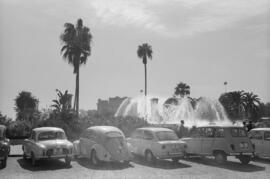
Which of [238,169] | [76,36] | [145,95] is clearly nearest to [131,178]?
[238,169]

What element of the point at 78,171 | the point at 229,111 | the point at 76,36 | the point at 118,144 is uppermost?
the point at 76,36

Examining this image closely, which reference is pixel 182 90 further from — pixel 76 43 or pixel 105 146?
pixel 105 146

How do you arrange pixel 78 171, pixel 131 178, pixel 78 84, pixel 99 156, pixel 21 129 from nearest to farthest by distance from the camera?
pixel 131 178 < pixel 78 171 < pixel 99 156 < pixel 21 129 < pixel 78 84

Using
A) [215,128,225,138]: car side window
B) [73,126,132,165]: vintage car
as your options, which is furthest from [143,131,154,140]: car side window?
[215,128,225,138]: car side window

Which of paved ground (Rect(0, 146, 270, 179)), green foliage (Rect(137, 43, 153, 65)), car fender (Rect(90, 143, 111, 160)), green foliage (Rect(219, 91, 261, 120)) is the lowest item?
paved ground (Rect(0, 146, 270, 179))

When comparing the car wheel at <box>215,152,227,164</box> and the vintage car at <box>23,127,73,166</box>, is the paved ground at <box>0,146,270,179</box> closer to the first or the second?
the car wheel at <box>215,152,227,164</box>

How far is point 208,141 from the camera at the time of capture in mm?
14453

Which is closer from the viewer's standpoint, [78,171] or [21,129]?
[78,171]

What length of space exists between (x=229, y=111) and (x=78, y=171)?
6901 centimetres

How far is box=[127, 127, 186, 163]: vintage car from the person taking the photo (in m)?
13.6

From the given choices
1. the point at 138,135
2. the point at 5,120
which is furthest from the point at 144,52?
the point at 138,135

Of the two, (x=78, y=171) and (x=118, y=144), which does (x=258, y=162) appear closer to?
(x=118, y=144)

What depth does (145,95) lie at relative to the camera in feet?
178

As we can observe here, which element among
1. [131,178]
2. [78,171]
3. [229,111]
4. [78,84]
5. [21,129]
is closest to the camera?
[131,178]
